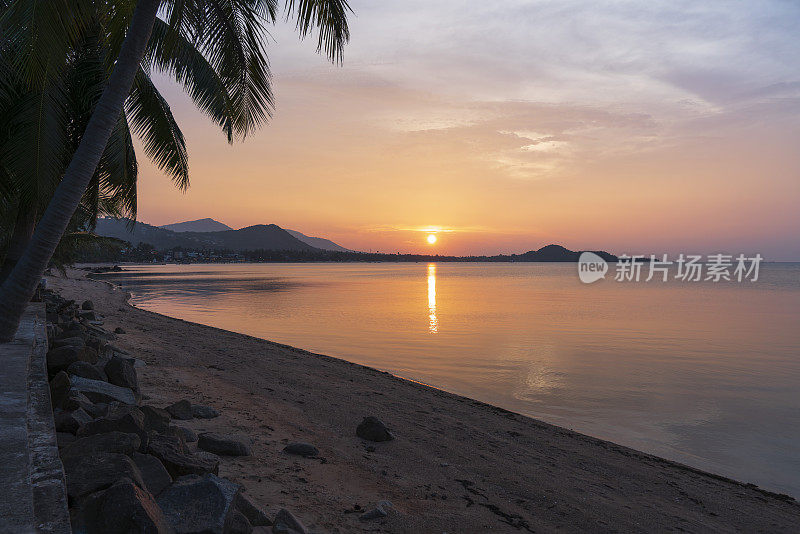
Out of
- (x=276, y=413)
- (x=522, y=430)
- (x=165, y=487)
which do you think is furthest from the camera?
(x=522, y=430)

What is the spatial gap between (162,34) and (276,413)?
389 inches

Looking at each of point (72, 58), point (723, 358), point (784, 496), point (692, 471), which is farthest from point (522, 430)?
point (723, 358)

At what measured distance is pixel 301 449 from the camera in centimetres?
675

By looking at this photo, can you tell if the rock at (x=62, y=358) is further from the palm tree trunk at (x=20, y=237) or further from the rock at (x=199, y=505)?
the palm tree trunk at (x=20, y=237)

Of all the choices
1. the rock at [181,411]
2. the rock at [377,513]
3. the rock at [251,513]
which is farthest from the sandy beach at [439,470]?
the rock at [251,513]

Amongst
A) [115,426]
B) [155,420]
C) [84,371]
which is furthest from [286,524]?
[84,371]

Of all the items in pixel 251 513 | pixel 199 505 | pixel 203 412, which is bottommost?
pixel 203 412

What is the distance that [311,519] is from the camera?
4.84 metres

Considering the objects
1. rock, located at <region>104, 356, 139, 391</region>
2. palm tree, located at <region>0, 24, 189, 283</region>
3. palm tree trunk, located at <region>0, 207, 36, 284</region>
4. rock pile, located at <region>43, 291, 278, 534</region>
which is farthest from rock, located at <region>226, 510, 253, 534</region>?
palm tree trunk, located at <region>0, 207, 36, 284</region>

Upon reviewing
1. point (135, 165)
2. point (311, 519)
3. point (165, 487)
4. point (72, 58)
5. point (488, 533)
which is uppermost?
point (72, 58)

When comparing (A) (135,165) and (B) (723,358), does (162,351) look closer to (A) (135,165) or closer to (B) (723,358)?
(A) (135,165)

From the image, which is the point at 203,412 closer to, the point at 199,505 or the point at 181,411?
the point at 181,411

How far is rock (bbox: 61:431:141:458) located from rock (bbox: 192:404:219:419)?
11.3ft

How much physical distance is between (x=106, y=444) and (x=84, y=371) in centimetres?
354
